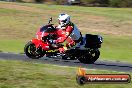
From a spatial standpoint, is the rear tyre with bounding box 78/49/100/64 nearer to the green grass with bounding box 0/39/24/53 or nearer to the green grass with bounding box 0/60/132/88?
the green grass with bounding box 0/39/24/53

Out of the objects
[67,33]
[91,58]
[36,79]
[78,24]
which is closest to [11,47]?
[67,33]

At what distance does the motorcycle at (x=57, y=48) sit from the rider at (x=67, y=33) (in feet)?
0.57

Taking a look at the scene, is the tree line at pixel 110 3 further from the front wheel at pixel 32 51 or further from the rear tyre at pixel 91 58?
the front wheel at pixel 32 51

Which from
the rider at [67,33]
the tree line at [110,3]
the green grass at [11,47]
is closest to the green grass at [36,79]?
the rider at [67,33]

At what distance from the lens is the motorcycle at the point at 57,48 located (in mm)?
18578

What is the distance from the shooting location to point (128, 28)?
45812 mm

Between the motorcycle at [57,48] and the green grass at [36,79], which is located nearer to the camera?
the green grass at [36,79]

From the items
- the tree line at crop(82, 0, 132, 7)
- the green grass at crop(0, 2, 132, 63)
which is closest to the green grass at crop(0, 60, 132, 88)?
the green grass at crop(0, 2, 132, 63)

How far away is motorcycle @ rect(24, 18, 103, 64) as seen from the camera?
18.6 metres

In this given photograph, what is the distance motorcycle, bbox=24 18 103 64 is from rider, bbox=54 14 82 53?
17cm

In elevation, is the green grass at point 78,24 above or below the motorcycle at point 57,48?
below

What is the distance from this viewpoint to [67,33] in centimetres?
1858

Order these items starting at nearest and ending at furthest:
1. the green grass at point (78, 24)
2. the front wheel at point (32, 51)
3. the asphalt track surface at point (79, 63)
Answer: the asphalt track surface at point (79, 63), the front wheel at point (32, 51), the green grass at point (78, 24)

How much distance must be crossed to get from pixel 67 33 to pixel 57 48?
34.1 inches
